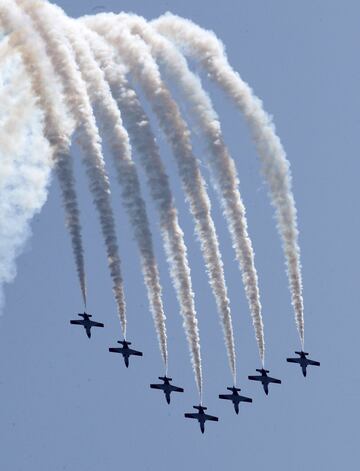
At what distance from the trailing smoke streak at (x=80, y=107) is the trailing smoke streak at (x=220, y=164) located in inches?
124

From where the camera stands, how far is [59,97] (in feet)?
158

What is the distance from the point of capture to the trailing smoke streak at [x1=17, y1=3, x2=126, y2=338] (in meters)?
47.9

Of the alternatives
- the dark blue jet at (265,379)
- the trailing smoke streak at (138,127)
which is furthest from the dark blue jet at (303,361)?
the trailing smoke streak at (138,127)

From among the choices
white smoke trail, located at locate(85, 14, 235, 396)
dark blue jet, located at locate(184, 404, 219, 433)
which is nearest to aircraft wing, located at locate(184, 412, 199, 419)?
dark blue jet, located at locate(184, 404, 219, 433)

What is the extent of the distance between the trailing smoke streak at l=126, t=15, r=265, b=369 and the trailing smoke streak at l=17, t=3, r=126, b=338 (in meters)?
3.15

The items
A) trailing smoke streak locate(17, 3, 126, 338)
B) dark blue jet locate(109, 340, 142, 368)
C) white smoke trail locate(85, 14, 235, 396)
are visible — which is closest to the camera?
trailing smoke streak locate(17, 3, 126, 338)

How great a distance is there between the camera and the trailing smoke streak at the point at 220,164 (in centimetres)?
A: 4972

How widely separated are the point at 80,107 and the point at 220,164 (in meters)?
5.62

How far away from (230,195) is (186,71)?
4617 mm

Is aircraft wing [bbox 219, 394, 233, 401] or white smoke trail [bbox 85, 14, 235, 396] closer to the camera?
white smoke trail [bbox 85, 14, 235, 396]

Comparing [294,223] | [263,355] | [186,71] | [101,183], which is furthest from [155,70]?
[263,355]

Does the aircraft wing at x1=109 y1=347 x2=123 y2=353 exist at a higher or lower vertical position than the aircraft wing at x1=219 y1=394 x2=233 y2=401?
higher

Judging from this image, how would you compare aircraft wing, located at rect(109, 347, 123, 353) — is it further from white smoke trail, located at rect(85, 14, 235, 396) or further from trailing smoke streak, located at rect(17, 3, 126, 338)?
trailing smoke streak, located at rect(17, 3, 126, 338)

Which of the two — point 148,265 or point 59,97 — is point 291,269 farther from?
point 59,97
